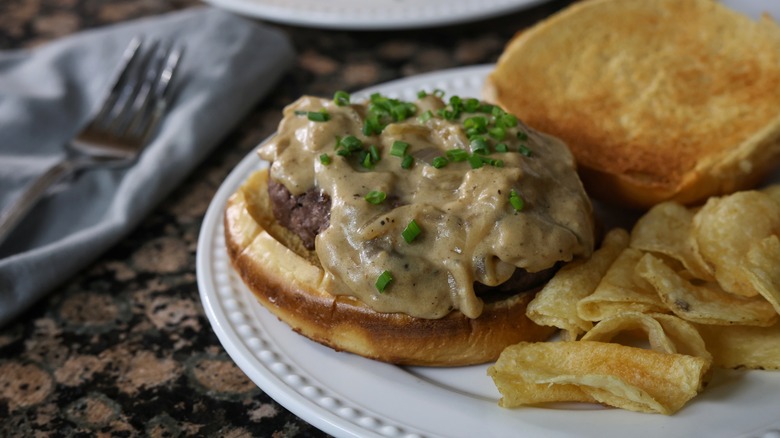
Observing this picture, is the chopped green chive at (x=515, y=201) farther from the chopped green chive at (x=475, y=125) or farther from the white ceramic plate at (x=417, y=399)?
the white ceramic plate at (x=417, y=399)

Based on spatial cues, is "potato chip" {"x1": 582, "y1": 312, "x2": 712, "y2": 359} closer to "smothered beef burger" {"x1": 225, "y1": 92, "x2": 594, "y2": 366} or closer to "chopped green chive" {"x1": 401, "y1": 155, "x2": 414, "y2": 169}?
"smothered beef burger" {"x1": 225, "y1": 92, "x2": 594, "y2": 366}

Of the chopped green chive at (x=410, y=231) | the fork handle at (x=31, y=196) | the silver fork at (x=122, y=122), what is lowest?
the fork handle at (x=31, y=196)

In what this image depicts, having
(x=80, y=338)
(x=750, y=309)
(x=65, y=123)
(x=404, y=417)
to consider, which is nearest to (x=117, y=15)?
(x=65, y=123)

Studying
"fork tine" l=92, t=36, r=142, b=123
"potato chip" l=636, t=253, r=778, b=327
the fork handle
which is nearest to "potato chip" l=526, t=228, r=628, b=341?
"potato chip" l=636, t=253, r=778, b=327

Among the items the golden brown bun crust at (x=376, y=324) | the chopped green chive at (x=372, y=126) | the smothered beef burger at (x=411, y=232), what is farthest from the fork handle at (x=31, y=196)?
the chopped green chive at (x=372, y=126)

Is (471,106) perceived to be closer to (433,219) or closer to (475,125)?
(475,125)

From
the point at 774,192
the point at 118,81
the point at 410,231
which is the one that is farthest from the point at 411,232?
the point at 118,81

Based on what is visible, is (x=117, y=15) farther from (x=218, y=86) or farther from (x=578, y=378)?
(x=578, y=378)

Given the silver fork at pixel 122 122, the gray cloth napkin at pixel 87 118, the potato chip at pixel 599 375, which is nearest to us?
the potato chip at pixel 599 375
